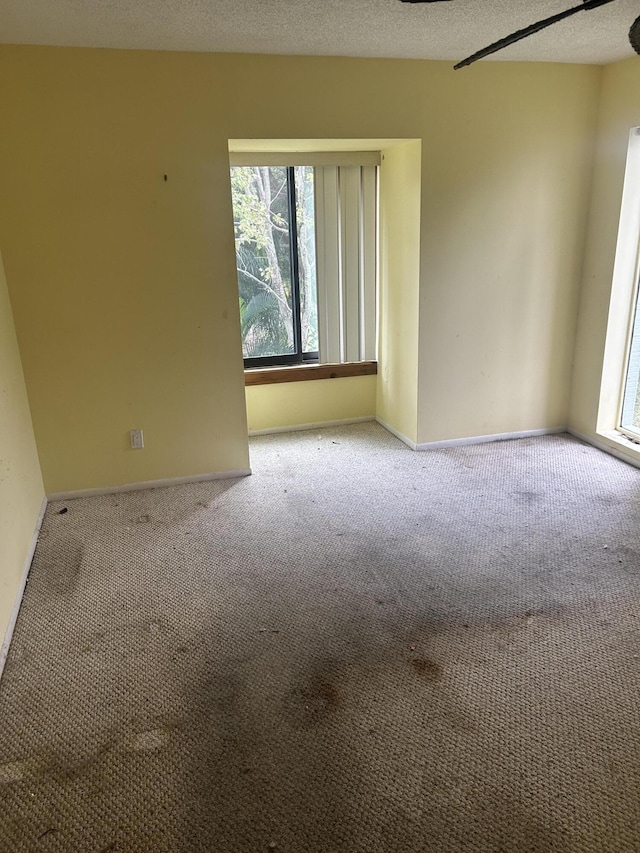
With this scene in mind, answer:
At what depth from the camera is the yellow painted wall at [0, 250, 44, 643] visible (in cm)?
237

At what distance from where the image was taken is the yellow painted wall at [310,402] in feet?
14.5

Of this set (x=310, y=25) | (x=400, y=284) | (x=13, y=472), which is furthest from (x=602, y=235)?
(x=13, y=472)

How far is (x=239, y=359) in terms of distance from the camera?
11.6 ft

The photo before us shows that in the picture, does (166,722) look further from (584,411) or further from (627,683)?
(584,411)

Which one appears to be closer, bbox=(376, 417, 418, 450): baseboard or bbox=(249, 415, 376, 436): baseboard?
bbox=(376, 417, 418, 450): baseboard

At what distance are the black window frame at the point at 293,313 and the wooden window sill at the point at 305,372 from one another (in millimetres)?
55

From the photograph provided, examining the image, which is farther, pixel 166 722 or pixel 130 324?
pixel 130 324

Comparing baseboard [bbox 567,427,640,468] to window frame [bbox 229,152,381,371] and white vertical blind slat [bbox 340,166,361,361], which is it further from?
white vertical blind slat [bbox 340,166,361,361]

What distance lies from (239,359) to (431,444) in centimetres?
147

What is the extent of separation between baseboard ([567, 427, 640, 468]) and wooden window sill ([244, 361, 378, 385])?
1.54 meters

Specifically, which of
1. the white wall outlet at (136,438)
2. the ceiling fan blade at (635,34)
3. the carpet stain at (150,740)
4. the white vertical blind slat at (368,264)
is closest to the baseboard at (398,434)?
the white vertical blind slat at (368,264)

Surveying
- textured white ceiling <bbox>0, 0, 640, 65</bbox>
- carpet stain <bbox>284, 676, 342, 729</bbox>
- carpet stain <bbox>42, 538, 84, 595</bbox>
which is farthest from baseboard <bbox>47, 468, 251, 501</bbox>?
textured white ceiling <bbox>0, 0, 640, 65</bbox>

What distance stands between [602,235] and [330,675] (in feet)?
10.7

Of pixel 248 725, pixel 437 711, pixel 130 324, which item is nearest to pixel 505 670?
pixel 437 711
